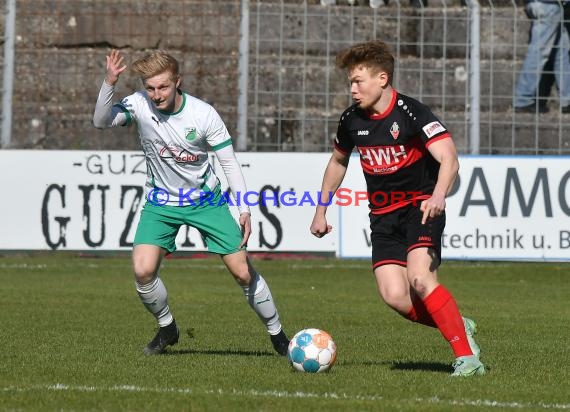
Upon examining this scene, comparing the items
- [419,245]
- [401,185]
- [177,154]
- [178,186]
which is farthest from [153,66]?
[419,245]

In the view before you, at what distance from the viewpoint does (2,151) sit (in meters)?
17.0

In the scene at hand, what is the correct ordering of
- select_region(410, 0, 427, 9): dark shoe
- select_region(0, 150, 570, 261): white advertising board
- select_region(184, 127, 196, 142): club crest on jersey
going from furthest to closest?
1. select_region(410, 0, 427, 9): dark shoe
2. select_region(0, 150, 570, 261): white advertising board
3. select_region(184, 127, 196, 142): club crest on jersey

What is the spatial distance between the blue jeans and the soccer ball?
446 inches

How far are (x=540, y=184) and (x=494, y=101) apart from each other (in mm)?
1763

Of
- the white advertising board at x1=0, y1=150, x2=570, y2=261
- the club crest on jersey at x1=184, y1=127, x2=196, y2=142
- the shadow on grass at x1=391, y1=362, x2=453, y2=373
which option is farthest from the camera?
the white advertising board at x1=0, y1=150, x2=570, y2=261

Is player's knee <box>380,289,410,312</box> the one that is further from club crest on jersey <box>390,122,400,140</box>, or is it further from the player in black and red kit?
club crest on jersey <box>390,122,400,140</box>

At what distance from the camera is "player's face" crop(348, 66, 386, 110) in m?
7.74

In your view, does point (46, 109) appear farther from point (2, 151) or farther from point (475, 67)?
point (475, 67)

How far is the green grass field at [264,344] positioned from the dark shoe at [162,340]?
0.25 feet

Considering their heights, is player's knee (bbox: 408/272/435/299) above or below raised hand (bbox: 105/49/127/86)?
below

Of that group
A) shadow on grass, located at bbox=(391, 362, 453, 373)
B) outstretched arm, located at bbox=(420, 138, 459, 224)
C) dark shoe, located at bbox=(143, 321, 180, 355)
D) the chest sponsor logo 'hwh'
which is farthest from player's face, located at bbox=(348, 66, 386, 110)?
dark shoe, located at bbox=(143, 321, 180, 355)

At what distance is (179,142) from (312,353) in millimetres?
1727

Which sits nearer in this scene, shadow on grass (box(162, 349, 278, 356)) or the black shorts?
the black shorts

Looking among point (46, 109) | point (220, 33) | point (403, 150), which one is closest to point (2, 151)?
point (46, 109)
